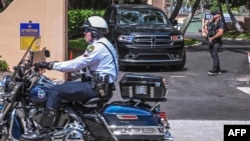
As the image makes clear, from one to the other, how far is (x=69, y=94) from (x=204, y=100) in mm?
5763

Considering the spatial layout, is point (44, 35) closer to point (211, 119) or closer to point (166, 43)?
point (166, 43)

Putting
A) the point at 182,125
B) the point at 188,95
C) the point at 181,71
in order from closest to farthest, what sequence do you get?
the point at 182,125 → the point at 188,95 → the point at 181,71

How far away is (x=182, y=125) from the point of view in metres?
8.71

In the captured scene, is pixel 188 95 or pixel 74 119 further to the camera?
pixel 188 95

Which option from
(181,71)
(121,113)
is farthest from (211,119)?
(181,71)

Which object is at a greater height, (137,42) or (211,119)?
(137,42)

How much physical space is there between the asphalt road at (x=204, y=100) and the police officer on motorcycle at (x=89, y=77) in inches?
87.0

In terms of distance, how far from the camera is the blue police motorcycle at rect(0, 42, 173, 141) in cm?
588

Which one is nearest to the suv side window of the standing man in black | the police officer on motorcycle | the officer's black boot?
the standing man in black

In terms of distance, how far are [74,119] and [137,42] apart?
9.23m

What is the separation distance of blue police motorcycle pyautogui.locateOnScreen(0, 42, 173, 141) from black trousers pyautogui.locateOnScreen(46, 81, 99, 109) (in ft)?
0.26

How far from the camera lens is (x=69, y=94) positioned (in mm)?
5875

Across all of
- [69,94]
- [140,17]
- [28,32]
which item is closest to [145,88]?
[69,94]

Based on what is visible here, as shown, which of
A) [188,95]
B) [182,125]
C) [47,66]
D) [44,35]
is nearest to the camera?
[47,66]
